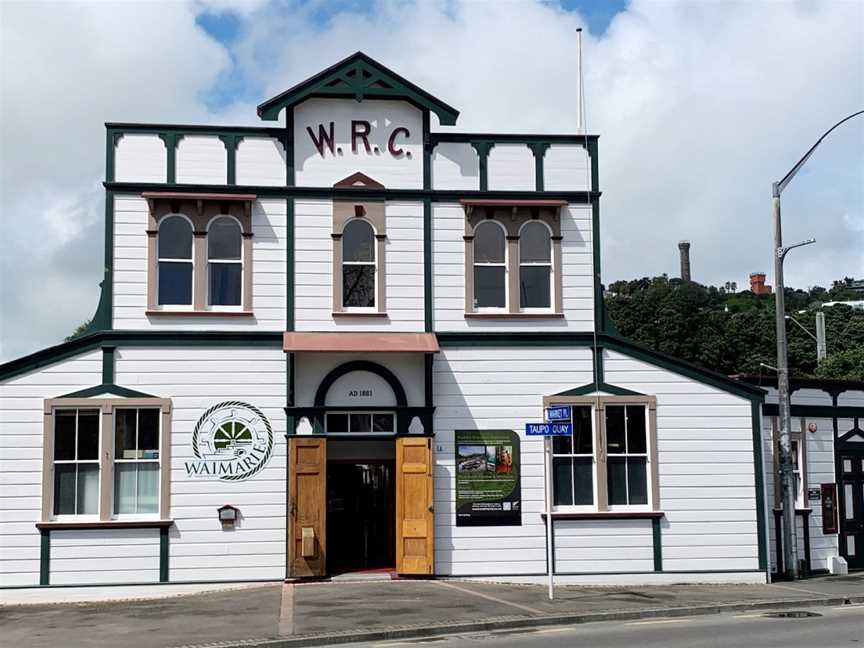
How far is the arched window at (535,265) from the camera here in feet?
70.5

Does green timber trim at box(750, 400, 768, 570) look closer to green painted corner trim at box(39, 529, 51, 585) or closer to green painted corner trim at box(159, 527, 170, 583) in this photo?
Result: green painted corner trim at box(159, 527, 170, 583)

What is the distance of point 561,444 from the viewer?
2114 centimetres

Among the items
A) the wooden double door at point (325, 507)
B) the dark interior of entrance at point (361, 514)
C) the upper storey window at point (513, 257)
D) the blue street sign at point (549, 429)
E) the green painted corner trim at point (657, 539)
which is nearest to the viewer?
the blue street sign at point (549, 429)

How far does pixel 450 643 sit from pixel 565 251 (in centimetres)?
946

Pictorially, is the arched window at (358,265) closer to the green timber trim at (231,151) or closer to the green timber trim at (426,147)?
the green timber trim at (426,147)

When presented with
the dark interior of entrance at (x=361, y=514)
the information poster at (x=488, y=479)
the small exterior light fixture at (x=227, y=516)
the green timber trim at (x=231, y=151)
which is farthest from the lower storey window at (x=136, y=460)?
the information poster at (x=488, y=479)

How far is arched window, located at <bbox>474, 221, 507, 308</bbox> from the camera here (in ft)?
70.2

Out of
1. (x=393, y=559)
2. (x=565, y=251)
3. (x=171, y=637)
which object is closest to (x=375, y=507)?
(x=393, y=559)

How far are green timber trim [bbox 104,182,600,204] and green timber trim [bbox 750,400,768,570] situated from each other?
16.8 ft

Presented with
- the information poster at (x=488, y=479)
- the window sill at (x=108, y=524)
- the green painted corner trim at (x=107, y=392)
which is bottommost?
the window sill at (x=108, y=524)

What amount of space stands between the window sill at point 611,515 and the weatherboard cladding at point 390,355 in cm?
16

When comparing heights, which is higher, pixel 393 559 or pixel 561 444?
pixel 561 444

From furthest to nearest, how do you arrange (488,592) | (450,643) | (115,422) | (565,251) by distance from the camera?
(565,251), (115,422), (488,592), (450,643)

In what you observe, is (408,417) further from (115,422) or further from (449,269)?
(115,422)
